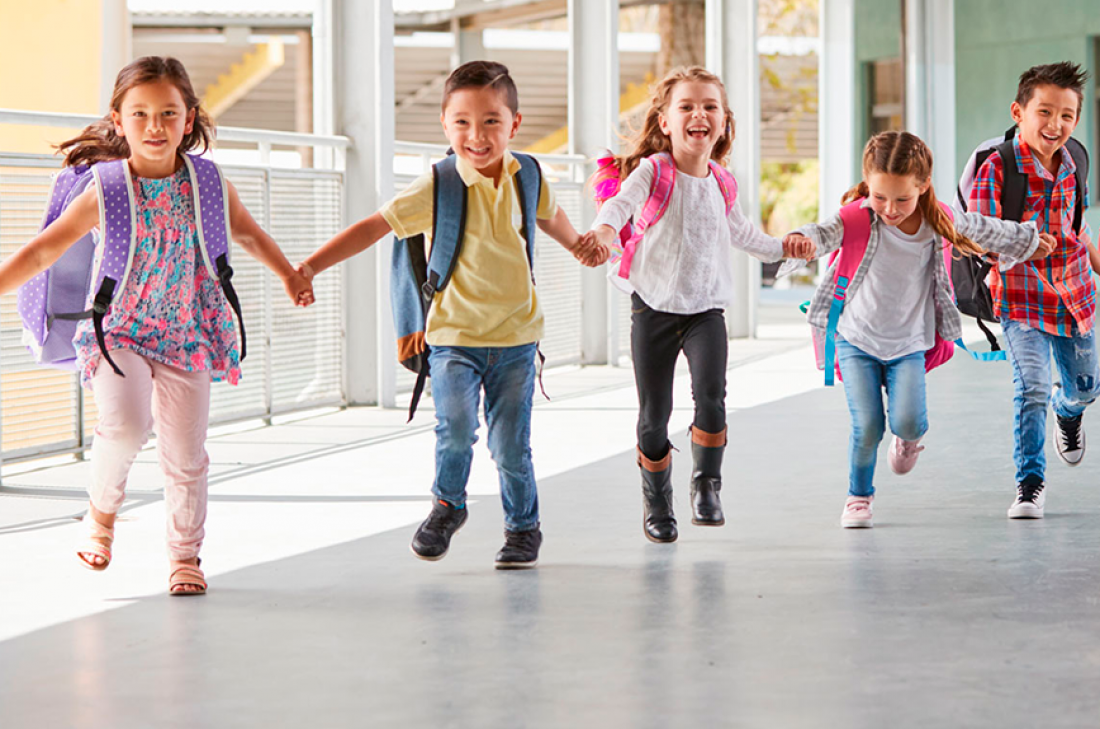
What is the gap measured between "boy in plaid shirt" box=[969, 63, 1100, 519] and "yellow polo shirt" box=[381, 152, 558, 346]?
1833mm

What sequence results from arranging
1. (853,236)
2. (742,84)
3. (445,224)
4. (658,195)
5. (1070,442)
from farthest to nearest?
(742,84), (1070,442), (853,236), (658,195), (445,224)

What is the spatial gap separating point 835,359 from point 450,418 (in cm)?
151

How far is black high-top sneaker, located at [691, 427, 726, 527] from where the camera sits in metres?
4.85

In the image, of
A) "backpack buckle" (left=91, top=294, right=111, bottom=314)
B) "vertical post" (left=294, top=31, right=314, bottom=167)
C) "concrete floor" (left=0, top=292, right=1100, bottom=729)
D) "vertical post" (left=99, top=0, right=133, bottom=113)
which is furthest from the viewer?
"vertical post" (left=294, top=31, right=314, bottom=167)

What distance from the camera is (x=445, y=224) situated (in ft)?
14.2

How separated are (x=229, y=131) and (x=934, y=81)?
48.5ft

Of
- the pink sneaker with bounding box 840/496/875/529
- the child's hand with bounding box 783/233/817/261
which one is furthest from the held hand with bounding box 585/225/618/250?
the pink sneaker with bounding box 840/496/875/529

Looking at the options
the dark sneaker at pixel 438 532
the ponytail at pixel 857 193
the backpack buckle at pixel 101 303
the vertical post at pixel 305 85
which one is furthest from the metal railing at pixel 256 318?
the vertical post at pixel 305 85

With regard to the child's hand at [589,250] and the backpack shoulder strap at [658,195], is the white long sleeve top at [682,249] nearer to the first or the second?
the backpack shoulder strap at [658,195]

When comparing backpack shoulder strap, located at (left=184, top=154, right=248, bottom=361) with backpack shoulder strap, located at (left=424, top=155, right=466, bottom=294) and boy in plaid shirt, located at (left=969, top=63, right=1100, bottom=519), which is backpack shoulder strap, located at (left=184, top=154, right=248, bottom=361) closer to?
backpack shoulder strap, located at (left=424, top=155, right=466, bottom=294)

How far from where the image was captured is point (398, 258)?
4.41m

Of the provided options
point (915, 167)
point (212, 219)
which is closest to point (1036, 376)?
point (915, 167)

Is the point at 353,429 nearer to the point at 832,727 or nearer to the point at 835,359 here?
the point at 835,359

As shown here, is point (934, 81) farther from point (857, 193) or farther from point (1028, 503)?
point (1028, 503)
